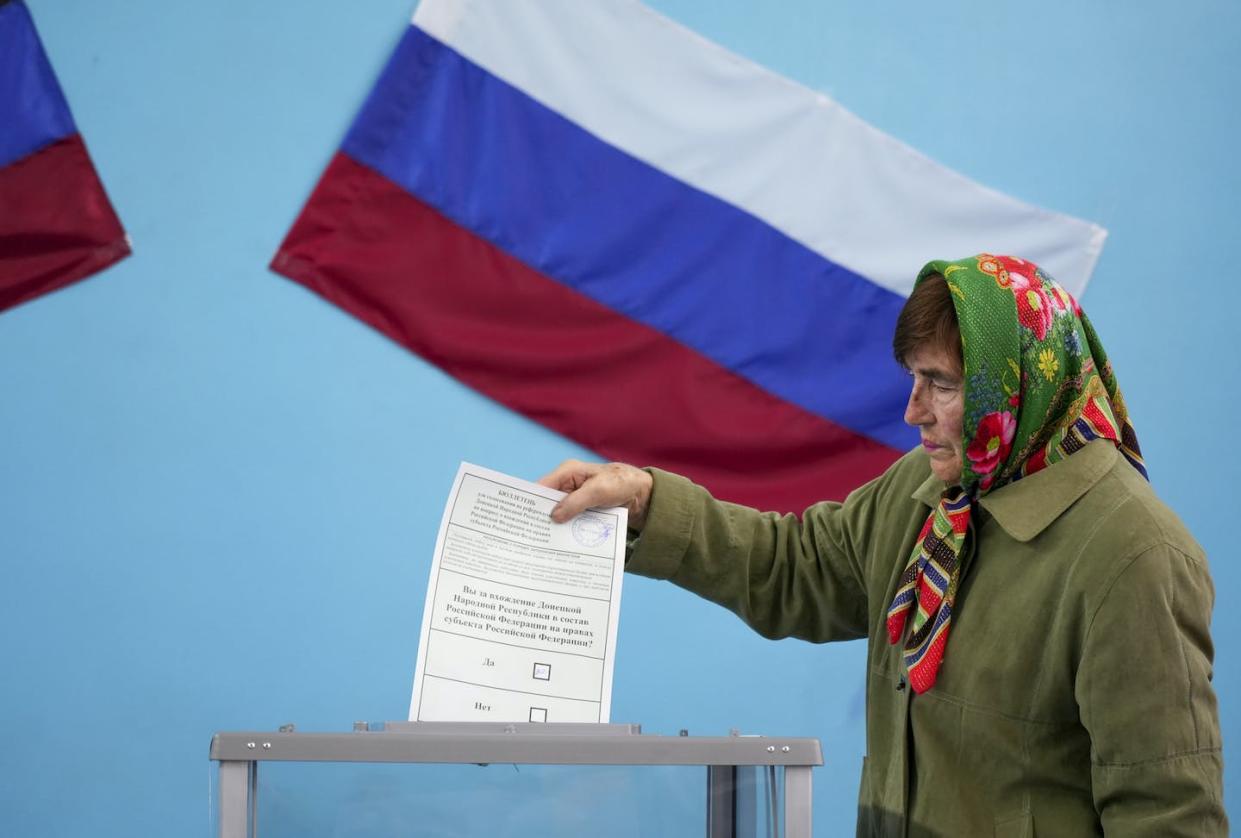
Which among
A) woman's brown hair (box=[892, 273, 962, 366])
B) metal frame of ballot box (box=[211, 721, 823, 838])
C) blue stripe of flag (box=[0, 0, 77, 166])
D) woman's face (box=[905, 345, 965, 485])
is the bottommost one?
metal frame of ballot box (box=[211, 721, 823, 838])

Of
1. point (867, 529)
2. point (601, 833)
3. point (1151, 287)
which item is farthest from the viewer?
point (1151, 287)

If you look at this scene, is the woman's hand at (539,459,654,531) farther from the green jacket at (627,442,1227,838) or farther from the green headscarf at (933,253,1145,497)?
the green headscarf at (933,253,1145,497)

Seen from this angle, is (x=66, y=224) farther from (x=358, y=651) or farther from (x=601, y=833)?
(x=601, y=833)

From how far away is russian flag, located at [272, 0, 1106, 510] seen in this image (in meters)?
2.30

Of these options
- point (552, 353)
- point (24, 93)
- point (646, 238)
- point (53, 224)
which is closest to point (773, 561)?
point (552, 353)

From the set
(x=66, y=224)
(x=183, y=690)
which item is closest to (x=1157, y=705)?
(x=183, y=690)

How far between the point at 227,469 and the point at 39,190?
0.55 metres

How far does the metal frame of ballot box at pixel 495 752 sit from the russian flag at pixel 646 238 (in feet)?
4.53

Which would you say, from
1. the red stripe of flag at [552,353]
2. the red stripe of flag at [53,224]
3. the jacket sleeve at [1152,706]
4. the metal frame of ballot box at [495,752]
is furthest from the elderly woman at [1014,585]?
the red stripe of flag at [53,224]

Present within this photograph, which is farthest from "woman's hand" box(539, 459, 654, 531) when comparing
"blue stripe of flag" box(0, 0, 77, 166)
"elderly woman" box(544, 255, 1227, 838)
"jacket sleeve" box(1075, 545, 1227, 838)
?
"blue stripe of flag" box(0, 0, 77, 166)

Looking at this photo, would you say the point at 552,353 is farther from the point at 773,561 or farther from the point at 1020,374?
the point at 1020,374

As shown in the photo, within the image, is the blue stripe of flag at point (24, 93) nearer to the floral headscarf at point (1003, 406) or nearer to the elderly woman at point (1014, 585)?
the elderly woman at point (1014, 585)

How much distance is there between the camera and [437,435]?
2311 millimetres

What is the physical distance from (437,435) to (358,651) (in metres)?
0.38
